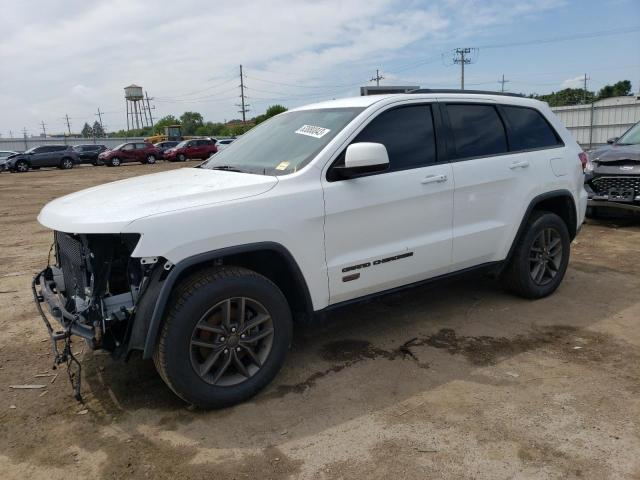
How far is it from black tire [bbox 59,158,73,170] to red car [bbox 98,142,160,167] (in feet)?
5.95

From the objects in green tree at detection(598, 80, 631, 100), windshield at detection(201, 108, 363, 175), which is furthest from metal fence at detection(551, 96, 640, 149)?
green tree at detection(598, 80, 631, 100)

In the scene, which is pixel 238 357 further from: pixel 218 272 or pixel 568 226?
pixel 568 226

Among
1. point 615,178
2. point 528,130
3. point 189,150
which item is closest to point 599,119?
point 615,178

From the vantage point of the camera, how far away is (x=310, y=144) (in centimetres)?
368

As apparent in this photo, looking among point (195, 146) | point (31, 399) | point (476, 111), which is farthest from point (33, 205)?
point (195, 146)

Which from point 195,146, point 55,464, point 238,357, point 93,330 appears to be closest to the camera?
point 55,464

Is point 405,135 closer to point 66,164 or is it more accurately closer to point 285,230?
point 285,230

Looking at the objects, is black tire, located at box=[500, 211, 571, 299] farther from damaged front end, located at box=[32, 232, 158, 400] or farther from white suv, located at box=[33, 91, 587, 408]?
damaged front end, located at box=[32, 232, 158, 400]

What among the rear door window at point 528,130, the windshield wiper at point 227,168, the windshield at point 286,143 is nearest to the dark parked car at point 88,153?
the windshield at point 286,143

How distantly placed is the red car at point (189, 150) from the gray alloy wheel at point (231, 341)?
1374 inches

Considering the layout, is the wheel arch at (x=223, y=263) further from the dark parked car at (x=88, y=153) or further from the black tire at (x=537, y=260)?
the dark parked car at (x=88, y=153)

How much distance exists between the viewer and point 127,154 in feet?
113

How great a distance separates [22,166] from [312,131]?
3271cm

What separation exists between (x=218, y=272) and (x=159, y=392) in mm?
991
